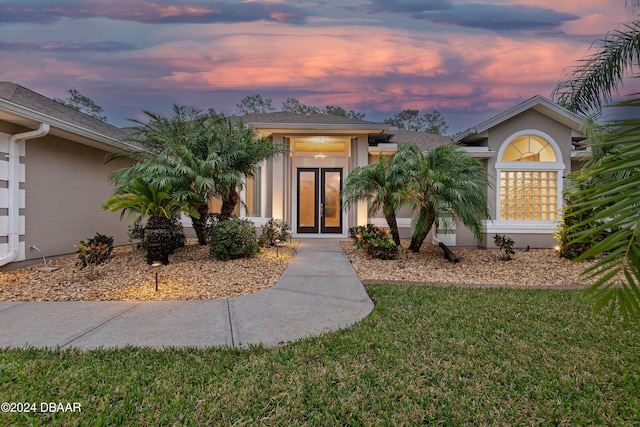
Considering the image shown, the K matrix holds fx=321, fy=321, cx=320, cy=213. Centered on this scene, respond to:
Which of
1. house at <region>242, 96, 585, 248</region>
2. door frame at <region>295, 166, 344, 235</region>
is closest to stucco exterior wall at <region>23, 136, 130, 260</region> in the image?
house at <region>242, 96, 585, 248</region>

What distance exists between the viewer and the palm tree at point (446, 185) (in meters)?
7.86

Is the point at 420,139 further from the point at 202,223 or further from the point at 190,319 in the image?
the point at 190,319

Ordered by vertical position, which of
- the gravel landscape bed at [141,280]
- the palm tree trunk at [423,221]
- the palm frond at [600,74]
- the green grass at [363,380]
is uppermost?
the palm frond at [600,74]

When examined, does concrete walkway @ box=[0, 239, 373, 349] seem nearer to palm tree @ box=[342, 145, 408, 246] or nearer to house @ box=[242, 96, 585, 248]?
palm tree @ box=[342, 145, 408, 246]

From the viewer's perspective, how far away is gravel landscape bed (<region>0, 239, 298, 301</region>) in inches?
205

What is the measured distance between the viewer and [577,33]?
8.45m

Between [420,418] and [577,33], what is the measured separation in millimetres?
10628

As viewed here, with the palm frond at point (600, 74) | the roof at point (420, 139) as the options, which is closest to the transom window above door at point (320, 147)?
the roof at point (420, 139)

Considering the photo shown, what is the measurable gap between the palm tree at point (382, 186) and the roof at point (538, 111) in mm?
3462

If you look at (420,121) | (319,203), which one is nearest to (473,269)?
(319,203)

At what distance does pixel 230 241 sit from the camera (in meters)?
7.73

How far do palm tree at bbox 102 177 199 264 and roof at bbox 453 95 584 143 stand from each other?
9020mm

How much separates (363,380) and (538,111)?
1118 cm

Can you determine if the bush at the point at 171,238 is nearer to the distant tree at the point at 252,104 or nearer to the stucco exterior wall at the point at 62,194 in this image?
the stucco exterior wall at the point at 62,194
